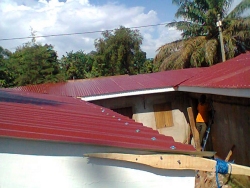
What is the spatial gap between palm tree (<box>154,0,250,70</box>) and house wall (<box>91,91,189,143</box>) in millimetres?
6964

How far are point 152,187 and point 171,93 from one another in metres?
8.09

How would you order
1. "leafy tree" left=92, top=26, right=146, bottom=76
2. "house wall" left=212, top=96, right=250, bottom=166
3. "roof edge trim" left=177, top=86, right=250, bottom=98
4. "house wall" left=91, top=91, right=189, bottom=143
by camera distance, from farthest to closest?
"leafy tree" left=92, top=26, right=146, bottom=76, "house wall" left=91, top=91, right=189, bottom=143, "house wall" left=212, top=96, right=250, bottom=166, "roof edge trim" left=177, top=86, right=250, bottom=98

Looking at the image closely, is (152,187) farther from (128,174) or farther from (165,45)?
Answer: (165,45)

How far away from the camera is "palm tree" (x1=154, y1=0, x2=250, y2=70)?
1602 centimetres

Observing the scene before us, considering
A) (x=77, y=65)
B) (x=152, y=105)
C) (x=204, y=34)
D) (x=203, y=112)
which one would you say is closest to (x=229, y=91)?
(x=203, y=112)

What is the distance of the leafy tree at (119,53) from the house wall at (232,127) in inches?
861

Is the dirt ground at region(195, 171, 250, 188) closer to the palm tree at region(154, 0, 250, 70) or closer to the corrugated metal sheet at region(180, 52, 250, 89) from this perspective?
the corrugated metal sheet at region(180, 52, 250, 89)

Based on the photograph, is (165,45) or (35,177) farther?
(165,45)

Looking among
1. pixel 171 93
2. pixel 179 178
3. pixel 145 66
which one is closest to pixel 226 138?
pixel 171 93

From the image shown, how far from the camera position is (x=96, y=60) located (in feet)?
98.5

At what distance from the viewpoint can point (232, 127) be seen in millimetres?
6418

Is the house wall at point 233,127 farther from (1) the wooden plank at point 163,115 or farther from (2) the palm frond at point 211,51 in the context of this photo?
(2) the palm frond at point 211,51

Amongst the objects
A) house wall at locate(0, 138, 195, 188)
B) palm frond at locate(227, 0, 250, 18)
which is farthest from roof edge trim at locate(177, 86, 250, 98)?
palm frond at locate(227, 0, 250, 18)

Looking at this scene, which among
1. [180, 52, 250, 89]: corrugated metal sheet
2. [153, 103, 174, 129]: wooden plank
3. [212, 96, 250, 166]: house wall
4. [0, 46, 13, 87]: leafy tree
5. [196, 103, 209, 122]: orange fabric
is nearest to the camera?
[180, 52, 250, 89]: corrugated metal sheet
